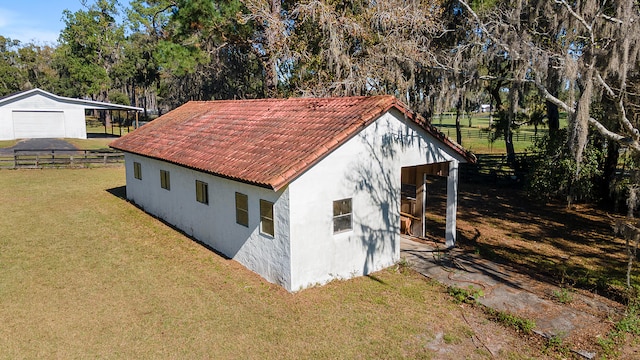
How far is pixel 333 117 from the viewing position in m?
10.4

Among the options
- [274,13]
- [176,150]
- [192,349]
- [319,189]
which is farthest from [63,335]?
[274,13]

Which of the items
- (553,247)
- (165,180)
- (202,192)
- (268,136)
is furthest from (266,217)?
(553,247)

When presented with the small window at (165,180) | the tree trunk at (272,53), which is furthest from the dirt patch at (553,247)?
the tree trunk at (272,53)

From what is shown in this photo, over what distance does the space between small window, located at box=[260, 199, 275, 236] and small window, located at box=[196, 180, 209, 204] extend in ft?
9.11

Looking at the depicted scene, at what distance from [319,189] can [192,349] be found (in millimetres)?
4003

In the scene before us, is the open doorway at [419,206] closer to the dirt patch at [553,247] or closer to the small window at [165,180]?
the dirt patch at [553,247]

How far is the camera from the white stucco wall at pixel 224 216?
359 inches

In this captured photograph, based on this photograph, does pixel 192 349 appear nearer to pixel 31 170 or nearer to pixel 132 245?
pixel 132 245

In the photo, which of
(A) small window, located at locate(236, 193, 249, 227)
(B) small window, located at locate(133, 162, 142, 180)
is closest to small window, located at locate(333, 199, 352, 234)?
(A) small window, located at locate(236, 193, 249, 227)

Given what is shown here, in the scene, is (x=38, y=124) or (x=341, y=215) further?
(x=38, y=124)

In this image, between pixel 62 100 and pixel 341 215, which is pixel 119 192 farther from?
pixel 62 100

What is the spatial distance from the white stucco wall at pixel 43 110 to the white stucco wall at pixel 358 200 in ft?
120

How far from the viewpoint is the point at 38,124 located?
3722 cm

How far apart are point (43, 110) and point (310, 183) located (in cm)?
3711
